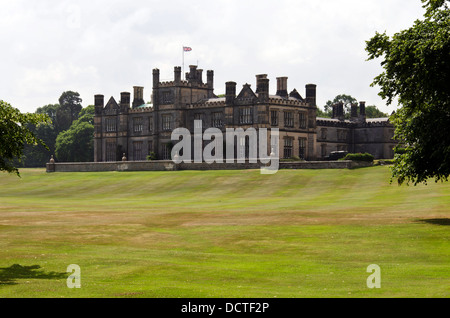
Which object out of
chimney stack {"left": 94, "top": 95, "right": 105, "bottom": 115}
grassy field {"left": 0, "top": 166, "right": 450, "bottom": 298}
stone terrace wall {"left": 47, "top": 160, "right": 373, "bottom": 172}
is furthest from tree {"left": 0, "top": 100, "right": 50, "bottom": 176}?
chimney stack {"left": 94, "top": 95, "right": 105, "bottom": 115}

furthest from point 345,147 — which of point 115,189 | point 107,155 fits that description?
point 115,189

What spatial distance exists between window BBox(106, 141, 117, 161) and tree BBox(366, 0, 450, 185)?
76425 millimetres

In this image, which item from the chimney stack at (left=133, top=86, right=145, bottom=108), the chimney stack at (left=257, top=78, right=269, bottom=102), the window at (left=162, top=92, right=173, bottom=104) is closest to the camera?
the chimney stack at (left=257, top=78, right=269, bottom=102)

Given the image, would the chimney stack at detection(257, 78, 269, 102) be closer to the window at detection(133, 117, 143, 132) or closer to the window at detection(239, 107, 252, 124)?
the window at detection(239, 107, 252, 124)

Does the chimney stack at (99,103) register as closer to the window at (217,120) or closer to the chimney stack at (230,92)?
the window at (217,120)

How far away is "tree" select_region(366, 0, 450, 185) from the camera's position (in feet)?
99.9

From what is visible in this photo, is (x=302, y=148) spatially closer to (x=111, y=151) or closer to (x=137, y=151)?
(x=137, y=151)

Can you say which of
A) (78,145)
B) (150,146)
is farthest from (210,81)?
(78,145)

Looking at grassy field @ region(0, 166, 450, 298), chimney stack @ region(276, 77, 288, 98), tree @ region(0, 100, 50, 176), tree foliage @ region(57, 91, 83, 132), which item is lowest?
grassy field @ region(0, 166, 450, 298)

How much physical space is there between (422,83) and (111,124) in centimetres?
8311

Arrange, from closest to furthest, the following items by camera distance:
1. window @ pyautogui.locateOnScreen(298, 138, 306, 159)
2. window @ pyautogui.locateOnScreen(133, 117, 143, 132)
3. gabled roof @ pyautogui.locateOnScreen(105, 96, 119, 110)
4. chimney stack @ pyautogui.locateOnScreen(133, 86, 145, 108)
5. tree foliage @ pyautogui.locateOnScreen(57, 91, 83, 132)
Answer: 1. window @ pyautogui.locateOnScreen(298, 138, 306, 159)
2. window @ pyautogui.locateOnScreen(133, 117, 143, 132)
3. gabled roof @ pyautogui.locateOnScreen(105, 96, 119, 110)
4. chimney stack @ pyautogui.locateOnScreen(133, 86, 145, 108)
5. tree foliage @ pyautogui.locateOnScreen(57, 91, 83, 132)

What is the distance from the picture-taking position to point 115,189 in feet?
246

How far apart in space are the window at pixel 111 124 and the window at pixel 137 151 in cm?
508
